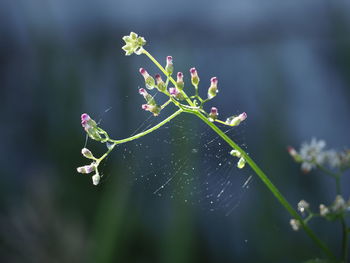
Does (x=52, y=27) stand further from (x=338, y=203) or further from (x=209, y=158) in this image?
(x=338, y=203)

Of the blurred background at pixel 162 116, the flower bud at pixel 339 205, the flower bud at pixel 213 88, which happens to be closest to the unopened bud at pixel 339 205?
the flower bud at pixel 339 205

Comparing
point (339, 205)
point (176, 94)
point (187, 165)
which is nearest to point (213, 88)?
point (176, 94)

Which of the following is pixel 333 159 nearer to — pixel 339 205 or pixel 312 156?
pixel 312 156

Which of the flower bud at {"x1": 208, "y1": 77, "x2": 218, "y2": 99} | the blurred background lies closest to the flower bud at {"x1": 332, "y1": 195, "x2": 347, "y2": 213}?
the flower bud at {"x1": 208, "y1": 77, "x2": 218, "y2": 99}

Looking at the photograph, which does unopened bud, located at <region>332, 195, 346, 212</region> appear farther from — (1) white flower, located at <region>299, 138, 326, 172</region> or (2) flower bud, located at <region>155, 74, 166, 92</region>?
(2) flower bud, located at <region>155, 74, 166, 92</region>

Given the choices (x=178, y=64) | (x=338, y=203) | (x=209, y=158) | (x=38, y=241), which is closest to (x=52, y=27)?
(x=178, y=64)

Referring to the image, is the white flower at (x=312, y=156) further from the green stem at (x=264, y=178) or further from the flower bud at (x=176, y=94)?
the flower bud at (x=176, y=94)
